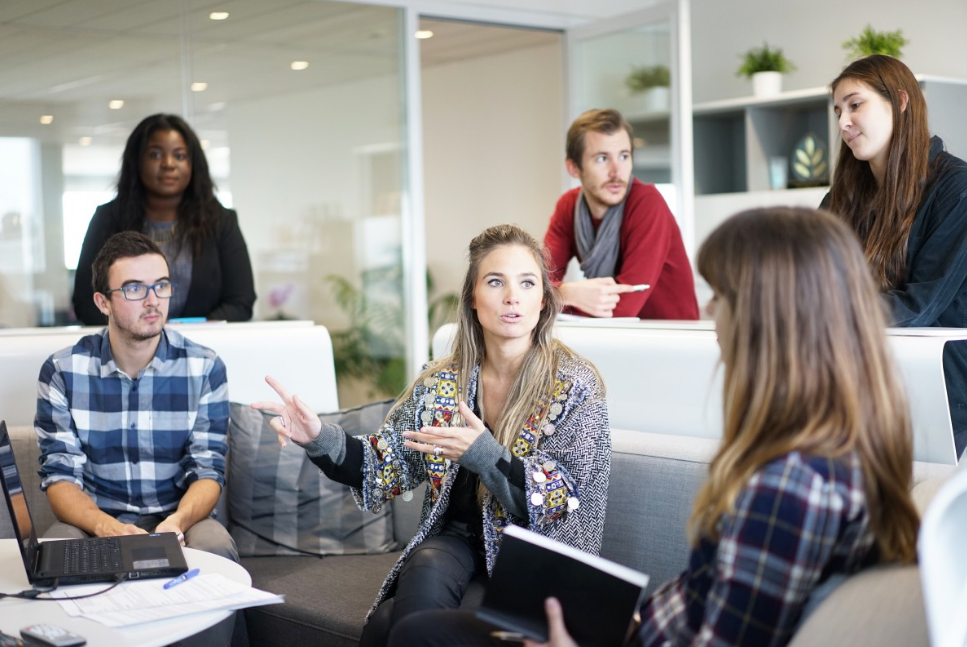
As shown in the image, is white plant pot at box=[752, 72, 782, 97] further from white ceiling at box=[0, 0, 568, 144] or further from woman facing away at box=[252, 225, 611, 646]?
woman facing away at box=[252, 225, 611, 646]

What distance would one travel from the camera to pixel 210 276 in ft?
12.0

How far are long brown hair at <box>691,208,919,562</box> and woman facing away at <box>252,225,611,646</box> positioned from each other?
0.75 meters

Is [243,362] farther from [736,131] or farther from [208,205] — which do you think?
[736,131]

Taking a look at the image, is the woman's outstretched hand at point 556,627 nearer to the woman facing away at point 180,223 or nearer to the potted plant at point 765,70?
the woman facing away at point 180,223

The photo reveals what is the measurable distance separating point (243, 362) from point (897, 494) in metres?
2.21

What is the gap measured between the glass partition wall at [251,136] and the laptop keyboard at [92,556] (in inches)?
105

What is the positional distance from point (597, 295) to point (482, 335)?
1.82ft

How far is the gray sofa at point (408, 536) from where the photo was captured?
2236 mm

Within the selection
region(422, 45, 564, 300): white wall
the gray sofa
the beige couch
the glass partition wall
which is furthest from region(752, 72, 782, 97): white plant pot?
the gray sofa

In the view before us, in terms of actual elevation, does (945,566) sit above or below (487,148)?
below

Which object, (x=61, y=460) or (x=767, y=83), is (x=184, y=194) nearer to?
(x=61, y=460)

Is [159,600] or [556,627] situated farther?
[159,600]

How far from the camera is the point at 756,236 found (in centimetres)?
128

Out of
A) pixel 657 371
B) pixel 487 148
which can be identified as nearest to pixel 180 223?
pixel 657 371
